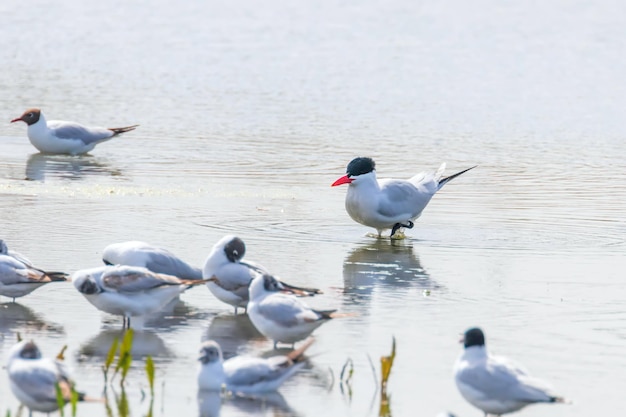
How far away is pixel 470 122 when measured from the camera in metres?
20.8

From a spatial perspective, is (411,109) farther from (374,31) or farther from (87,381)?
(87,381)

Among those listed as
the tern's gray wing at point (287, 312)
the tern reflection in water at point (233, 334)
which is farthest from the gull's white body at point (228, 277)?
the tern's gray wing at point (287, 312)

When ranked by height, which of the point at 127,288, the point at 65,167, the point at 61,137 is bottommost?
the point at 127,288

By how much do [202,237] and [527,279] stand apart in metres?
3.04

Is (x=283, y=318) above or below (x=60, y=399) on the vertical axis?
above

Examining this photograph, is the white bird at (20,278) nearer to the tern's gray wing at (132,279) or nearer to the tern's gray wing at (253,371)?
the tern's gray wing at (132,279)

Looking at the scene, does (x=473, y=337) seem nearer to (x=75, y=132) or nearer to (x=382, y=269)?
(x=382, y=269)

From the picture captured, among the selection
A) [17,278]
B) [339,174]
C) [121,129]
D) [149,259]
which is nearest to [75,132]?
[121,129]

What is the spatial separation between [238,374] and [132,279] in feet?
5.74

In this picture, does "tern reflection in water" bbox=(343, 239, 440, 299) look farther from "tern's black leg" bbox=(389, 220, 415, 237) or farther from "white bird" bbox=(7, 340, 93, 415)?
"white bird" bbox=(7, 340, 93, 415)

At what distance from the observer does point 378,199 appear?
1314 centimetres

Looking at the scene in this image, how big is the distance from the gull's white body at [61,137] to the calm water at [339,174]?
0.56 feet

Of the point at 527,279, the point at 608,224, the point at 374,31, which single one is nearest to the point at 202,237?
the point at 527,279

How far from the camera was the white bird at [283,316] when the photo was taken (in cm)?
871
